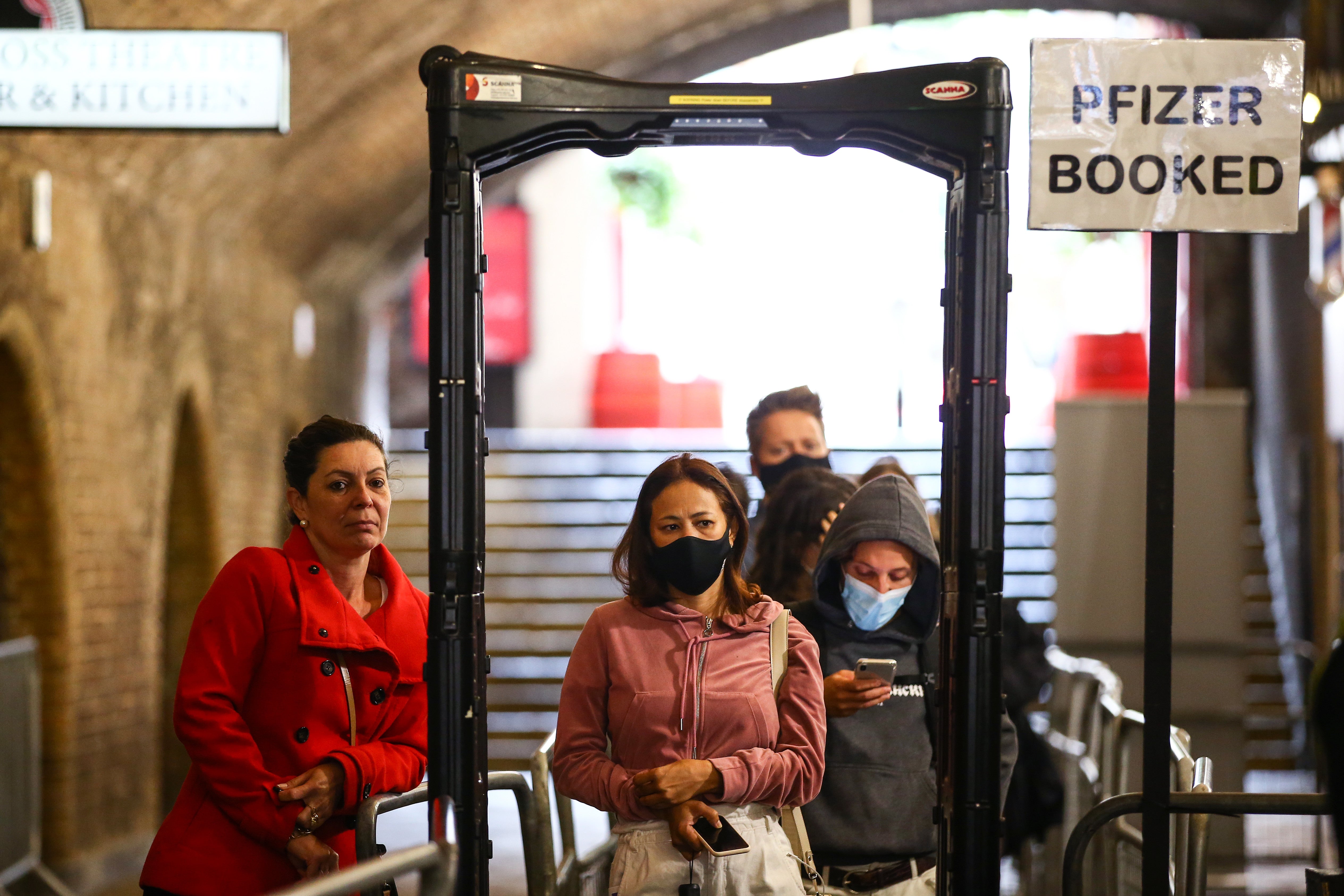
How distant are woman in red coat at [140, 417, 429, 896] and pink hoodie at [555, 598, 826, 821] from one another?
0.38 metres

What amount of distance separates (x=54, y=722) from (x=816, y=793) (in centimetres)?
501

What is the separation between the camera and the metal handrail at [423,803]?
9.14ft

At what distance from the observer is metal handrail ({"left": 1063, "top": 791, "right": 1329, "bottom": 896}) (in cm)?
287

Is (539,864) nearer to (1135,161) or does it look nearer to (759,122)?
(759,122)

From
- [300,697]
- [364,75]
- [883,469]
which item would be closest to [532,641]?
[364,75]

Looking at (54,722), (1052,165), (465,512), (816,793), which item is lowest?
(54,722)

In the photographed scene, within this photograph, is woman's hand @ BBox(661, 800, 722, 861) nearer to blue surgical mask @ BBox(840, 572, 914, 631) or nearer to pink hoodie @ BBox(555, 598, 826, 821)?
pink hoodie @ BBox(555, 598, 826, 821)

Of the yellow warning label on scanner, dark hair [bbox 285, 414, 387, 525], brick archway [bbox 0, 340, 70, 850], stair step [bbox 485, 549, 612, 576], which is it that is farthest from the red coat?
stair step [bbox 485, 549, 612, 576]

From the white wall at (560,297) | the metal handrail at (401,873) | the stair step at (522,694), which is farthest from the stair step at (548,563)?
the metal handrail at (401,873)

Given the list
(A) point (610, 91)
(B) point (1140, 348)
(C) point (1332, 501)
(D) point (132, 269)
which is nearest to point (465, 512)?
(A) point (610, 91)

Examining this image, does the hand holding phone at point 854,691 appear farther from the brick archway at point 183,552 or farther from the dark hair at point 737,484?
the brick archway at point 183,552

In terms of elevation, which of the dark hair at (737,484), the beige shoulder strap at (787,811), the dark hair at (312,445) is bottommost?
the beige shoulder strap at (787,811)

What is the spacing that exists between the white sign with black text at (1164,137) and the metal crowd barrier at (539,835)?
1548 mm

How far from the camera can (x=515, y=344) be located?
18922 millimetres
